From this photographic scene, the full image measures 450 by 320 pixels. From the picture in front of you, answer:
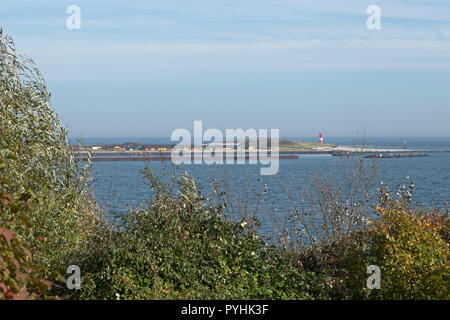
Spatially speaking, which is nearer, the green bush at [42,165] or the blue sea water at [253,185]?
Answer: the green bush at [42,165]

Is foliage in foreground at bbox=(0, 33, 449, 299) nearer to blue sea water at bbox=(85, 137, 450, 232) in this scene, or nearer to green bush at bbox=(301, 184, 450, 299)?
green bush at bbox=(301, 184, 450, 299)

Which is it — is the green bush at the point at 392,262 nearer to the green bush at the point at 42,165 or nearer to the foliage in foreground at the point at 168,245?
the foliage in foreground at the point at 168,245

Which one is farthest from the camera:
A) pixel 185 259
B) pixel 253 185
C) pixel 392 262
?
pixel 253 185

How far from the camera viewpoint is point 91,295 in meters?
7.20

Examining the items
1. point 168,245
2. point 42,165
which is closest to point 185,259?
point 168,245

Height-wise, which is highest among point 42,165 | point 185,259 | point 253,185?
point 42,165

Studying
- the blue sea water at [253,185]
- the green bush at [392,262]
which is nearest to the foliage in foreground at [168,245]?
the green bush at [392,262]

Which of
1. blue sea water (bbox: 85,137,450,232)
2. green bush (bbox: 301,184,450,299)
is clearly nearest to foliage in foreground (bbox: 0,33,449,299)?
green bush (bbox: 301,184,450,299)

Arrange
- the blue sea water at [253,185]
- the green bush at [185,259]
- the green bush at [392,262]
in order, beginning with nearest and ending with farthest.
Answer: the green bush at [392,262], the green bush at [185,259], the blue sea water at [253,185]

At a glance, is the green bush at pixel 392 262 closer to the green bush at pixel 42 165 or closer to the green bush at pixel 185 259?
the green bush at pixel 185 259

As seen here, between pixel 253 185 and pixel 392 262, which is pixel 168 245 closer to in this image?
pixel 392 262

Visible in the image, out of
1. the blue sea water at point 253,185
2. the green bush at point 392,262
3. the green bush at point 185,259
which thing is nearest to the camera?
the green bush at point 392,262

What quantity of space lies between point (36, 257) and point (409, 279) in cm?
511
